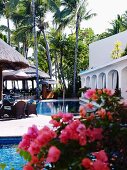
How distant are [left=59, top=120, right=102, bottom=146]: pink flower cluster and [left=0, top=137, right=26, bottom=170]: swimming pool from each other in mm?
5030

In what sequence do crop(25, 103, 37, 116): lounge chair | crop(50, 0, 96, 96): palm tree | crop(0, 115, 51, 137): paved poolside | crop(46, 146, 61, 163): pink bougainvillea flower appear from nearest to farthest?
1. crop(46, 146, 61, 163): pink bougainvillea flower
2. crop(0, 115, 51, 137): paved poolside
3. crop(25, 103, 37, 116): lounge chair
4. crop(50, 0, 96, 96): palm tree

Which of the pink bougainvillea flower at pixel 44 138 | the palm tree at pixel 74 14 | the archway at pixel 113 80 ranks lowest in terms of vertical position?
the pink bougainvillea flower at pixel 44 138

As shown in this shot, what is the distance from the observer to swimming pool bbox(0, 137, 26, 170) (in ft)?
24.0

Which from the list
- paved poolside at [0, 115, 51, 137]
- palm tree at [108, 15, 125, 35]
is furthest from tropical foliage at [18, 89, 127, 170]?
palm tree at [108, 15, 125, 35]

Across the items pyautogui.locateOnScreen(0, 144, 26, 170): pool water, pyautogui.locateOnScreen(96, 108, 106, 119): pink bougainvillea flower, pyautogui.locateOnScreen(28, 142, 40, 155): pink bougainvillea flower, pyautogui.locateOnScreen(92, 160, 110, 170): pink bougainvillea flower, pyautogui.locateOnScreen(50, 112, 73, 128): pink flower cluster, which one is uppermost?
pyautogui.locateOnScreen(96, 108, 106, 119): pink bougainvillea flower

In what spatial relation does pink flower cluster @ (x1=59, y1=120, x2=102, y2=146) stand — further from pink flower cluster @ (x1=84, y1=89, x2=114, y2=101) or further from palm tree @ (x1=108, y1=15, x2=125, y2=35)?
palm tree @ (x1=108, y1=15, x2=125, y2=35)

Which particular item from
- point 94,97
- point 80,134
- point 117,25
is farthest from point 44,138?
point 117,25

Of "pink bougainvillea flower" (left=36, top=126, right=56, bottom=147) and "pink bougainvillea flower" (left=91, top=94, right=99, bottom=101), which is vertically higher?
"pink bougainvillea flower" (left=91, top=94, right=99, bottom=101)

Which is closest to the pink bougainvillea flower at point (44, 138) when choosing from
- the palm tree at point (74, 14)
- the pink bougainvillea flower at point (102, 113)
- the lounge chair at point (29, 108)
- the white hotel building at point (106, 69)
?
the pink bougainvillea flower at point (102, 113)

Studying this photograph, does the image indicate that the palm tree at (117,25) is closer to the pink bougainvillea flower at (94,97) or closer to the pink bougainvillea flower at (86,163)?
the pink bougainvillea flower at (94,97)

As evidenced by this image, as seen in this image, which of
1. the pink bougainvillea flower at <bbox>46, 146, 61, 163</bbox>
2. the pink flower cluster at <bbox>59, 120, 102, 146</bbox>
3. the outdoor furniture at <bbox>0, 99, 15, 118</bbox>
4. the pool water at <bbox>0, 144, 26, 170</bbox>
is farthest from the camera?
the outdoor furniture at <bbox>0, 99, 15, 118</bbox>

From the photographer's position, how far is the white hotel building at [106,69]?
19672 mm

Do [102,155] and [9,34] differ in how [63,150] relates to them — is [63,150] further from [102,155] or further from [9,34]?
[9,34]

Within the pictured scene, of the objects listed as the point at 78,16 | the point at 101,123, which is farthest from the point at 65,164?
the point at 78,16
